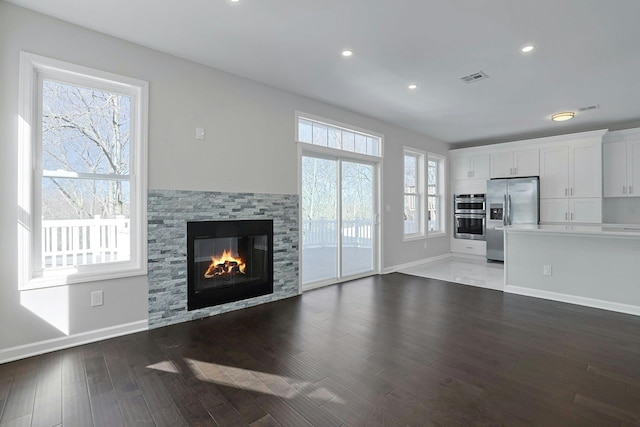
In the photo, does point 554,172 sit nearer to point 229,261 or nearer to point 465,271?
point 465,271

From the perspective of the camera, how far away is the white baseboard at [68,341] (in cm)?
258

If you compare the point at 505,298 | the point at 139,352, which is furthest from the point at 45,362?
the point at 505,298

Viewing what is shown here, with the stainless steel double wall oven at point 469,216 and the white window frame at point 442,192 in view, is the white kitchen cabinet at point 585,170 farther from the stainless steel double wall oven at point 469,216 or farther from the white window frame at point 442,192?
the white window frame at point 442,192

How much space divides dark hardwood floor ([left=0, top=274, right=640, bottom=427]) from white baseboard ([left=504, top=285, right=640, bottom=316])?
0.28 metres

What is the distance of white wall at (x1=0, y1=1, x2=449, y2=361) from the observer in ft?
8.48

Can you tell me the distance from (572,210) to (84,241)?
308 inches

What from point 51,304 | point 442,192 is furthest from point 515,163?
point 51,304

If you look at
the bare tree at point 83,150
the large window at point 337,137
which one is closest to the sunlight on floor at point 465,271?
the large window at point 337,137

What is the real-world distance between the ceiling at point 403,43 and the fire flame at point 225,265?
2.23 metres

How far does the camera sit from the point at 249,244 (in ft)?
13.5

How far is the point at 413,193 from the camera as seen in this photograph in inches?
270

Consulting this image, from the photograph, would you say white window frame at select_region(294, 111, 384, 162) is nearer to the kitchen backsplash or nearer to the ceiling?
the ceiling

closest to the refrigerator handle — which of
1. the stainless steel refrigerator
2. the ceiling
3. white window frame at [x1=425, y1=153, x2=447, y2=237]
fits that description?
the stainless steel refrigerator

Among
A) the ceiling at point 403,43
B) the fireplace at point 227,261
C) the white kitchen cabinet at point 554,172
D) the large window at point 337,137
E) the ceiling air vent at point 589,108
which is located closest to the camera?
the ceiling at point 403,43
